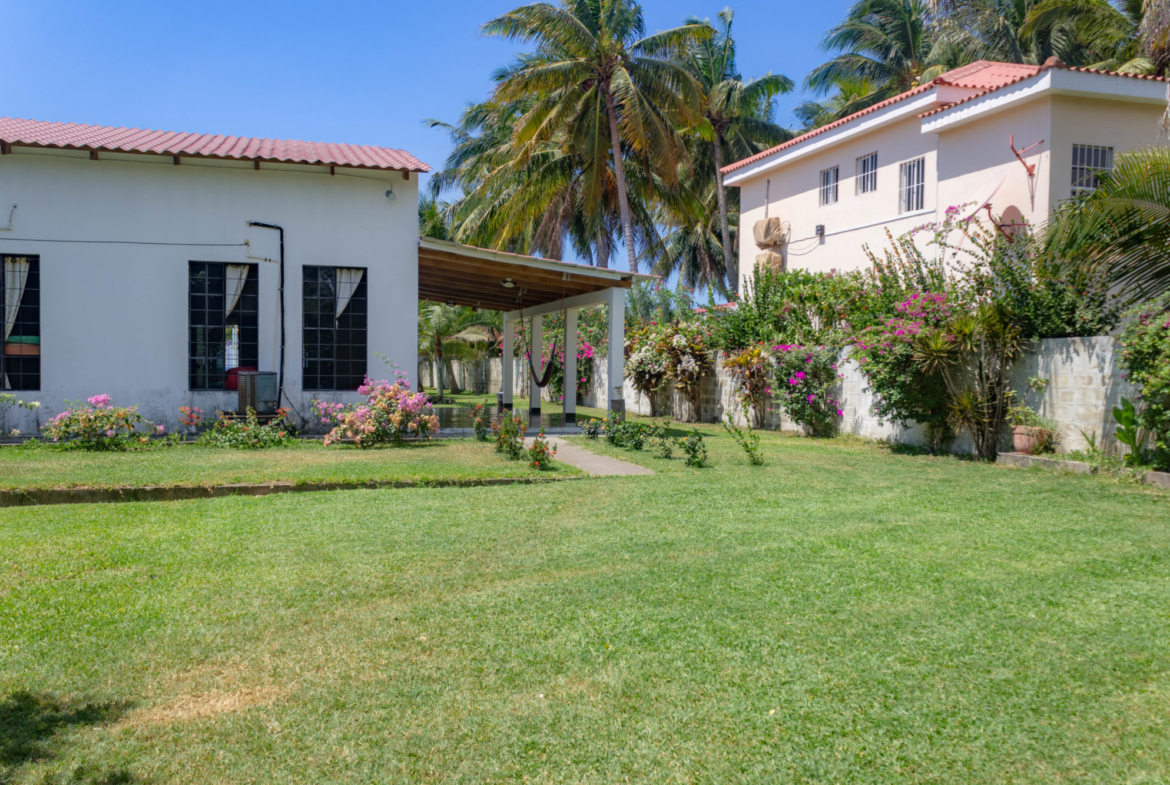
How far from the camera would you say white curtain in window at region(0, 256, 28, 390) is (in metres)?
12.2

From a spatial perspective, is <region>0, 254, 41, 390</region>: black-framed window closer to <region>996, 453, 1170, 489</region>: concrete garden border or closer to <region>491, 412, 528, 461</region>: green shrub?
<region>491, 412, 528, 461</region>: green shrub

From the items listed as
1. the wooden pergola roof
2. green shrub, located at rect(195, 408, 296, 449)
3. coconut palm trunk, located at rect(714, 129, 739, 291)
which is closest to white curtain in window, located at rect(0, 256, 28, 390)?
green shrub, located at rect(195, 408, 296, 449)

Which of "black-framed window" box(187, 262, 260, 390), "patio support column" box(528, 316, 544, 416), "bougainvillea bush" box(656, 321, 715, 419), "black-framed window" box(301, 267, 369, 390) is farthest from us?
"patio support column" box(528, 316, 544, 416)

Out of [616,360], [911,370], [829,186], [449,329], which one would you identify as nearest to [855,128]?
[829,186]

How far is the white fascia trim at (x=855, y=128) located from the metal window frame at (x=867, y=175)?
0.62 m

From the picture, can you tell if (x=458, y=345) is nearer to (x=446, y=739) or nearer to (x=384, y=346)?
(x=384, y=346)

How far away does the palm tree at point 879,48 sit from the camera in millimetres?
29031

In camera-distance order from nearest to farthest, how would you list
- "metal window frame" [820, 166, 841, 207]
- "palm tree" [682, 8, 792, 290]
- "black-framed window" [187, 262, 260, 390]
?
"black-framed window" [187, 262, 260, 390], "metal window frame" [820, 166, 841, 207], "palm tree" [682, 8, 792, 290]

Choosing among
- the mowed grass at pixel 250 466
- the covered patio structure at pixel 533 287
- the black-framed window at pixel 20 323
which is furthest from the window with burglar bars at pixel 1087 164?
the black-framed window at pixel 20 323

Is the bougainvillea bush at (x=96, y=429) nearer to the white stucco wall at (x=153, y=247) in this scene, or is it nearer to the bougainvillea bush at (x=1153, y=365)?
the white stucco wall at (x=153, y=247)

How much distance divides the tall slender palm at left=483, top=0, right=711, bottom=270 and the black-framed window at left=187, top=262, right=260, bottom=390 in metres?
10.8

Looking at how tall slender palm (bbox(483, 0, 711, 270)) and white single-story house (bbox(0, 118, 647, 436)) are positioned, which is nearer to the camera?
white single-story house (bbox(0, 118, 647, 436))

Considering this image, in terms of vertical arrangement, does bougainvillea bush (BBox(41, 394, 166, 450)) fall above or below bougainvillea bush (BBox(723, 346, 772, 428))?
below

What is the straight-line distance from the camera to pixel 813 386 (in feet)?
46.6
